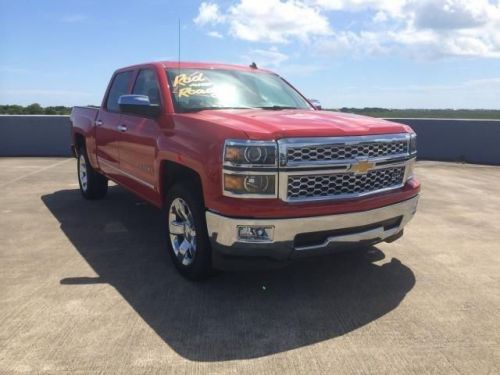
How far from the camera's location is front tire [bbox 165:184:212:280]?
3992 millimetres

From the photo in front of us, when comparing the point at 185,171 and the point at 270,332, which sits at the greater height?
the point at 185,171

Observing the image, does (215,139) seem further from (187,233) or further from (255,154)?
(187,233)

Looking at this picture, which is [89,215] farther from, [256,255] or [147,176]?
[256,255]

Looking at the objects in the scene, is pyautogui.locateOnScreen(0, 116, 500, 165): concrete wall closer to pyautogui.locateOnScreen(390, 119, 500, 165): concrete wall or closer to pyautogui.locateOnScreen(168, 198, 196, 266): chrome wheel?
pyautogui.locateOnScreen(390, 119, 500, 165): concrete wall

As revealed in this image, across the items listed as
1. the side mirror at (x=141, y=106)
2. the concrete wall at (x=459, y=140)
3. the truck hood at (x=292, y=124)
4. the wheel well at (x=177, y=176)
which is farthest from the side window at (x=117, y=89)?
the concrete wall at (x=459, y=140)

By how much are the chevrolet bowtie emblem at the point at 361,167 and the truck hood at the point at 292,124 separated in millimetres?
226

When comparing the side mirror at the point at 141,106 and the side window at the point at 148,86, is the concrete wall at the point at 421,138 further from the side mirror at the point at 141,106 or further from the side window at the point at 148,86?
the side mirror at the point at 141,106

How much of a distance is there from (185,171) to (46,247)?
1974 mm

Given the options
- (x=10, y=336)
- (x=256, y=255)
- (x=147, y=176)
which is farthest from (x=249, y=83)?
(x=10, y=336)

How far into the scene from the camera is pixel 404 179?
436cm

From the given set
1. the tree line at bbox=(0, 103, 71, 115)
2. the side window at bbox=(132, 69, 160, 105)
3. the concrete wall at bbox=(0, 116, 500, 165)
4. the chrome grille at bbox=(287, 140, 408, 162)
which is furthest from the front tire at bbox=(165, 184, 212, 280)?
the tree line at bbox=(0, 103, 71, 115)

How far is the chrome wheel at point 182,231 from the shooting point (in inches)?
166

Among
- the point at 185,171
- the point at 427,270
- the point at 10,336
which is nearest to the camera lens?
the point at 10,336

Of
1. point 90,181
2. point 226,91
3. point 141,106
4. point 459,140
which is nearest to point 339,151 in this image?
point 226,91
